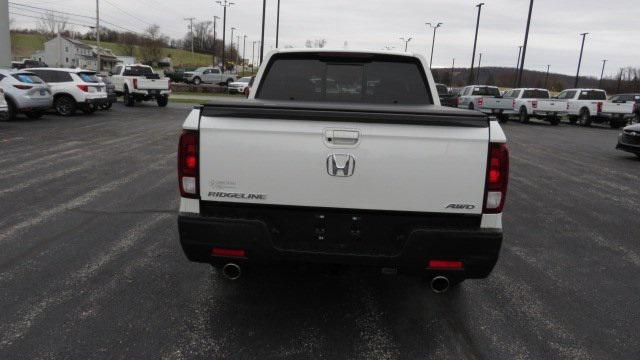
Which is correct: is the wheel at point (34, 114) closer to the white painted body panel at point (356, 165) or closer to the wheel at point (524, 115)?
the white painted body panel at point (356, 165)

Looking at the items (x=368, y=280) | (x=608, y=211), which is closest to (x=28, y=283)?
(x=368, y=280)

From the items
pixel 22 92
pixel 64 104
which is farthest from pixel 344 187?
pixel 64 104

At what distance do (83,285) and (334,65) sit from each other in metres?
3.02

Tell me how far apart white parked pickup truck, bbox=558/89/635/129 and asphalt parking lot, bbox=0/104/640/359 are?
23229mm

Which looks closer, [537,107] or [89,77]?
[89,77]

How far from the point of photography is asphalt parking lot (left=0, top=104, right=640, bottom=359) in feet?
11.2

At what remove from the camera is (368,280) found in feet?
15.3

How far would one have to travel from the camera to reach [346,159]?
10.5 ft

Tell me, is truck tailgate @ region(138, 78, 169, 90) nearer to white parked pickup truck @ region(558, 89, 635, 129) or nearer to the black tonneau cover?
white parked pickup truck @ region(558, 89, 635, 129)

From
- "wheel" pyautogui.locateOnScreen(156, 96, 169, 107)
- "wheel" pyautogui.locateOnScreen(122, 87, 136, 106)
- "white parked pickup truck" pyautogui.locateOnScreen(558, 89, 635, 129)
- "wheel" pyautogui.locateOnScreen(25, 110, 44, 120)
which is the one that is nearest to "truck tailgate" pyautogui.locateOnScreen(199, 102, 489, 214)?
"wheel" pyautogui.locateOnScreen(25, 110, 44, 120)

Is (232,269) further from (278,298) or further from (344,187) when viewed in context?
(344,187)

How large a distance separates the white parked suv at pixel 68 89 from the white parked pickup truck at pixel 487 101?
17.9 m

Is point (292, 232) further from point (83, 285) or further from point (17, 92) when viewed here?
point (17, 92)

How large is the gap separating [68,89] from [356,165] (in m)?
19.5
